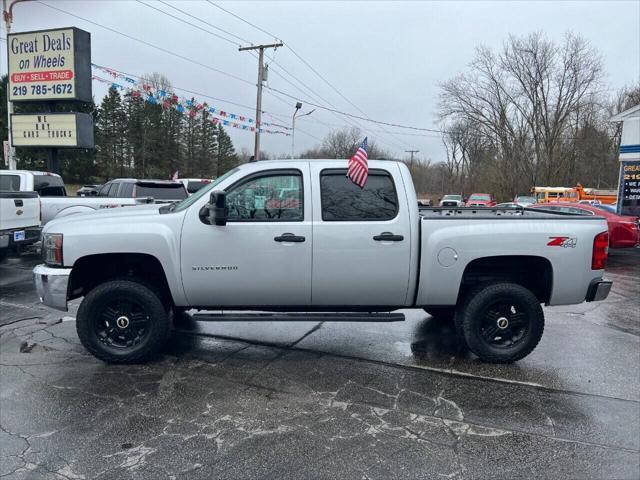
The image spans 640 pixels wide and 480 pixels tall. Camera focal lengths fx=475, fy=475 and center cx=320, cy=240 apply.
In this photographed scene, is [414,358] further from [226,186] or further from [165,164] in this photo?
[165,164]

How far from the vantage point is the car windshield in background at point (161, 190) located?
12.9 m

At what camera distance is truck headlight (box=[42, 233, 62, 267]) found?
450 cm

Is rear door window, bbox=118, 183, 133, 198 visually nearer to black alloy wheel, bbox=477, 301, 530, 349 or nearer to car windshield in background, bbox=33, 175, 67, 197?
car windshield in background, bbox=33, 175, 67, 197

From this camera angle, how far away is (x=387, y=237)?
4.54 meters

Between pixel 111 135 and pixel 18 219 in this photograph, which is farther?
pixel 111 135

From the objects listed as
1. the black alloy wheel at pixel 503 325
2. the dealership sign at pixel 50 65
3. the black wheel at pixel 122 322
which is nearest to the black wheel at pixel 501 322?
the black alloy wheel at pixel 503 325

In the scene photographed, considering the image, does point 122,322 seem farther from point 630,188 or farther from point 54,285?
point 630,188

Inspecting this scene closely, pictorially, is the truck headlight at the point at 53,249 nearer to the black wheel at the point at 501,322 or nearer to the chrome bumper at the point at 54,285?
the chrome bumper at the point at 54,285

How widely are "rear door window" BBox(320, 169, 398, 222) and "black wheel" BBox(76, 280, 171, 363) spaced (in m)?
1.90

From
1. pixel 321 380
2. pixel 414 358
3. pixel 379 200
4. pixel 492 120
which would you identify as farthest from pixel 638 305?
pixel 492 120

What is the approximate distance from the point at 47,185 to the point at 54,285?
9.83 metres

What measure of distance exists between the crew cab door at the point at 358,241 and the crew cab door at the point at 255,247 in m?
0.13

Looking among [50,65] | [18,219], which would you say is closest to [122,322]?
[18,219]

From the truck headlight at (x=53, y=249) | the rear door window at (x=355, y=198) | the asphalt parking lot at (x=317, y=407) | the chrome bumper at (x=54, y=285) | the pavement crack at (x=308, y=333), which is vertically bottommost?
the asphalt parking lot at (x=317, y=407)
